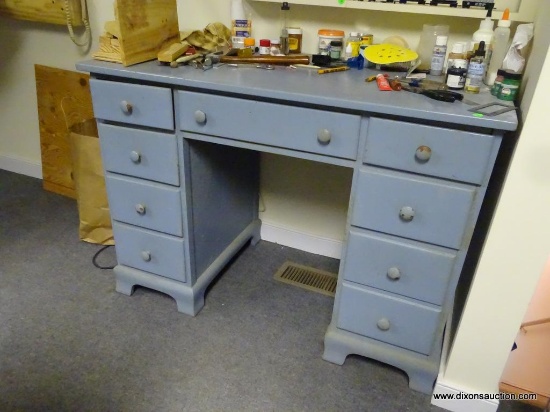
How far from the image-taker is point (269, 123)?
1173 mm

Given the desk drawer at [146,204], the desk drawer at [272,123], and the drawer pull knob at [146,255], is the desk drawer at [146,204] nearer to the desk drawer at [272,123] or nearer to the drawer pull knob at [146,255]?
the drawer pull knob at [146,255]

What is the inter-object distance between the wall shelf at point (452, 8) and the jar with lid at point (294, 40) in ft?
0.37

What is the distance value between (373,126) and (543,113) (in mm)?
347

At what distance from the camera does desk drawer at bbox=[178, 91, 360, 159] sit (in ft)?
3.66

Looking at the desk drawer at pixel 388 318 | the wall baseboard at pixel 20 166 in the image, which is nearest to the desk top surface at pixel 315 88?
the desk drawer at pixel 388 318

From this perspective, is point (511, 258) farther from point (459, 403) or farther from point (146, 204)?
point (146, 204)

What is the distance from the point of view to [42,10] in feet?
6.44

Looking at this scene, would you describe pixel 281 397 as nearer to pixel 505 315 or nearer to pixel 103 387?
pixel 103 387

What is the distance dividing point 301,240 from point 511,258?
0.99 m

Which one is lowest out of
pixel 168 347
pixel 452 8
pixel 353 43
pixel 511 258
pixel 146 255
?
pixel 168 347

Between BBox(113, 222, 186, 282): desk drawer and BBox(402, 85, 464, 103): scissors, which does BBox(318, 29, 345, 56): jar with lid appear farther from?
BBox(113, 222, 186, 282): desk drawer

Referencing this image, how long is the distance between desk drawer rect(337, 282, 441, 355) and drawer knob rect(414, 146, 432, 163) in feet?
1.36

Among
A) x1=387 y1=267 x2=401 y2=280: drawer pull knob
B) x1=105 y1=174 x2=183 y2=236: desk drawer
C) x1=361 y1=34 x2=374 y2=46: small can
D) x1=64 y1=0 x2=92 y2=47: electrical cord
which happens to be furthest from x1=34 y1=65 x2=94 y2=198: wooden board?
x1=387 y1=267 x2=401 y2=280: drawer pull knob

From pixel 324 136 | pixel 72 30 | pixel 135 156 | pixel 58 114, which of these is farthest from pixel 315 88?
pixel 58 114
